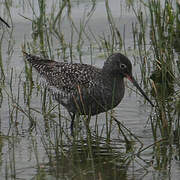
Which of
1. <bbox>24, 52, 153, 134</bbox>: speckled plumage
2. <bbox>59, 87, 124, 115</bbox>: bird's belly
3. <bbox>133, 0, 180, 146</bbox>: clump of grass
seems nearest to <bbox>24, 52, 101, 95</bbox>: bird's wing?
<bbox>24, 52, 153, 134</bbox>: speckled plumage

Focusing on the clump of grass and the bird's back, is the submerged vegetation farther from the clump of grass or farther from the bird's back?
the bird's back

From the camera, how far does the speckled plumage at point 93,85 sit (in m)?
7.46

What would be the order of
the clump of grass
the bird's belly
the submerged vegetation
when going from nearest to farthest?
the submerged vegetation < the clump of grass < the bird's belly

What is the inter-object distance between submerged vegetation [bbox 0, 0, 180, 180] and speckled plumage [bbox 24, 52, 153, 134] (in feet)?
0.75

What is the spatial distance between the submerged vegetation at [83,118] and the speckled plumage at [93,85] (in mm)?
228

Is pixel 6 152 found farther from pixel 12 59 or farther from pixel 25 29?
pixel 25 29

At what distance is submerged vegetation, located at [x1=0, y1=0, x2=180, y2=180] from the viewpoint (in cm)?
614

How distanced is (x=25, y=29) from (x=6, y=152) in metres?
5.30

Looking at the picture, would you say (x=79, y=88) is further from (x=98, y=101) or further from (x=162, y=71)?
(x=162, y=71)

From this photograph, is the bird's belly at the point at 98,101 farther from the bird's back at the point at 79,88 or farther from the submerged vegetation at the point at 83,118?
the submerged vegetation at the point at 83,118

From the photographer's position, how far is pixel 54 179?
233 inches

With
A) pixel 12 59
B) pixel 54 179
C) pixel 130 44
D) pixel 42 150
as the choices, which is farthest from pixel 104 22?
pixel 54 179

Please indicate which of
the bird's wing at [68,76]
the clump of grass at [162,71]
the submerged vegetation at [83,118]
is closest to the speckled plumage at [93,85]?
the bird's wing at [68,76]

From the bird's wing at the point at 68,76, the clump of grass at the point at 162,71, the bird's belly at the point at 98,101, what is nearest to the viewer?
the clump of grass at the point at 162,71
